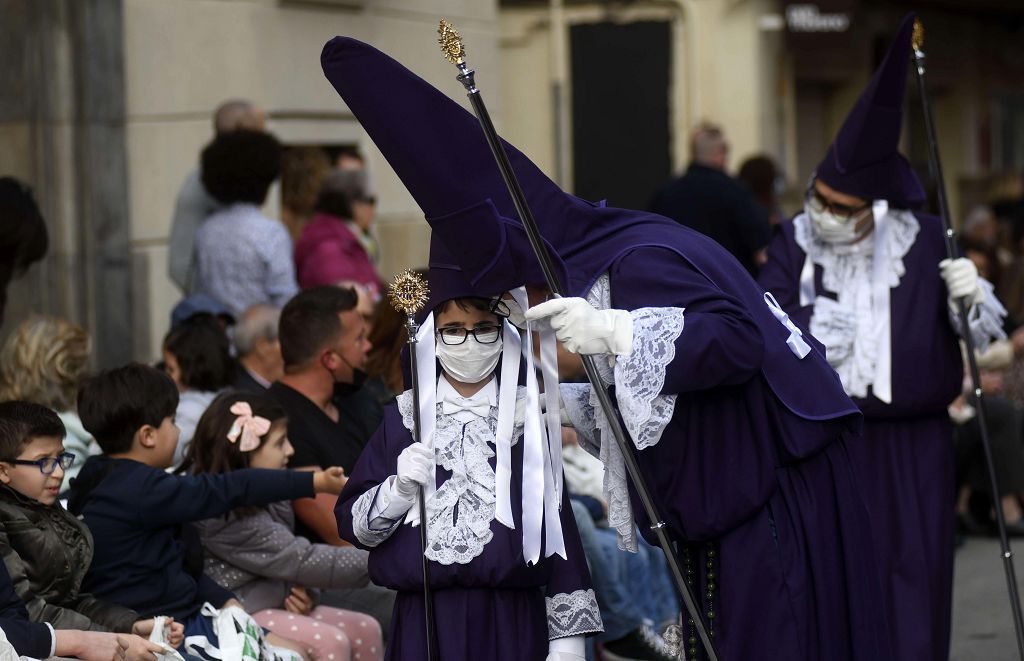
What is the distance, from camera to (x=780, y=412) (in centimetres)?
423

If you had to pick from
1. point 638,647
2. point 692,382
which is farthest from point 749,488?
point 638,647

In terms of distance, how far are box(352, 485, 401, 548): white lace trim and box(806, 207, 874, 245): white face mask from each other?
224 cm

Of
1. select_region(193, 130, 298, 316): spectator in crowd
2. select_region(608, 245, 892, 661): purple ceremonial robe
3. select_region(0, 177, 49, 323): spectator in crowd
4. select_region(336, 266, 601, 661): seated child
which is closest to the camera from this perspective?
select_region(608, 245, 892, 661): purple ceremonial robe

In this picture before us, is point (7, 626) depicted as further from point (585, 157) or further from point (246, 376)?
point (585, 157)

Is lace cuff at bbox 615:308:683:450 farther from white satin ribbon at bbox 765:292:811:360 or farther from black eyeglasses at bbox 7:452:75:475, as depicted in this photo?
black eyeglasses at bbox 7:452:75:475

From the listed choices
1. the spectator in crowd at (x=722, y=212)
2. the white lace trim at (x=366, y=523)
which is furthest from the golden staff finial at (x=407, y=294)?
the spectator in crowd at (x=722, y=212)

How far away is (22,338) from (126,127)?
285 centimetres

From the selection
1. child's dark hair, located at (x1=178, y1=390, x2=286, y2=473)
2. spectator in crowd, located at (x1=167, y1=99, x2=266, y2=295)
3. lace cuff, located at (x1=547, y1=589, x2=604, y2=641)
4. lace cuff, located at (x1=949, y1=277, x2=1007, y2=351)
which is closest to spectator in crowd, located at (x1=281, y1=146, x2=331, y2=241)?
spectator in crowd, located at (x1=167, y1=99, x2=266, y2=295)

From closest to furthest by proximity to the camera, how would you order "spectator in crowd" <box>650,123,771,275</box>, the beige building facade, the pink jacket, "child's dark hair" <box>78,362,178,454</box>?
"child's dark hair" <box>78,362,178,454</box> → the pink jacket → the beige building facade → "spectator in crowd" <box>650,123,771,275</box>

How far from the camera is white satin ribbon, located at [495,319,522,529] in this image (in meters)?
4.26

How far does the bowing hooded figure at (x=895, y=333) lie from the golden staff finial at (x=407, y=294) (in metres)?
1.97

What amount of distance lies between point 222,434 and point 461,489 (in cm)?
115

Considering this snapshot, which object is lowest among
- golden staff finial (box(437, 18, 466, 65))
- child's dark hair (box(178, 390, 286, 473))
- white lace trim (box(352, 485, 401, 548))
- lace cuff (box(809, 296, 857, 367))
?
white lace trim (box(352, 485, 401, 548))

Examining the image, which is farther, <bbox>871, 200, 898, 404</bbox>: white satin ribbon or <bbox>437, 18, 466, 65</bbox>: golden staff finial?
<bbox>871, 200, 898, 404</bbox>: white satin ribbon
